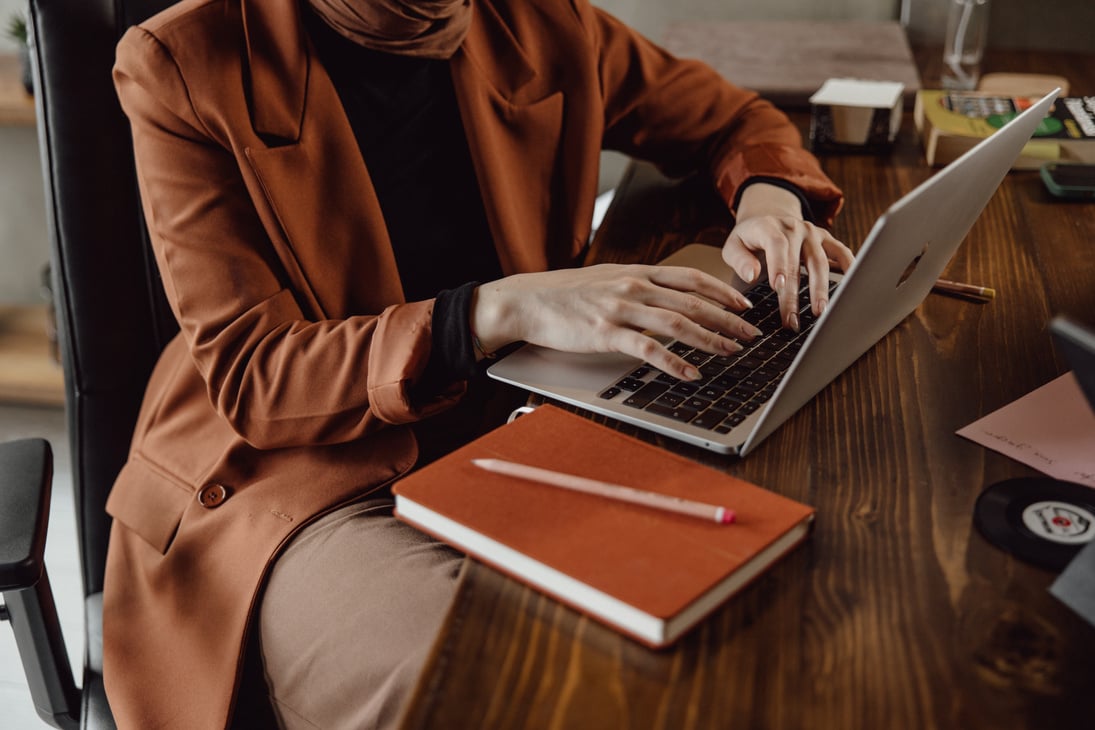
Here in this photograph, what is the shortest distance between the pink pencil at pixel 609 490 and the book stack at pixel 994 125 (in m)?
0.85

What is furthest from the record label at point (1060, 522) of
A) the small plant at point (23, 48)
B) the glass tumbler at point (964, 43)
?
the small plant at point (23, 48)

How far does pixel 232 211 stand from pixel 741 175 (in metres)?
0.56

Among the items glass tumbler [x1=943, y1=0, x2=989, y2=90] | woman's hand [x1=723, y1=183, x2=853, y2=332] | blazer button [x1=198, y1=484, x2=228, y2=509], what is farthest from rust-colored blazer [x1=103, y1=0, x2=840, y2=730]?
glass tumbler [x1=943, y1=0, x2=989, y2=90]

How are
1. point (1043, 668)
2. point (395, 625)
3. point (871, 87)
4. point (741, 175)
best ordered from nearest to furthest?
point (1043, 668), point (395, 625), point (741, 175), point (871, 87)

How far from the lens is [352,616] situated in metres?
0.83

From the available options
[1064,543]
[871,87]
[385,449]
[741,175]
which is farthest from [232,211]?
[871,87]

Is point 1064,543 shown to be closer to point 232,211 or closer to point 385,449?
point 385,449

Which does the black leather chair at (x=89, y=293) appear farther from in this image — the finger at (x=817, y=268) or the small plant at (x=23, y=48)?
the small plant at (x=23, y=48)

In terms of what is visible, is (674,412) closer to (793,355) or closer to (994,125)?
(793,355)

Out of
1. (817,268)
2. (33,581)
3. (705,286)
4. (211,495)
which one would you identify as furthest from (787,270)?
(33,581)

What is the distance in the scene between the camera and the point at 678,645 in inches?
22.2

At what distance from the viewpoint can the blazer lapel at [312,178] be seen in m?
0.98

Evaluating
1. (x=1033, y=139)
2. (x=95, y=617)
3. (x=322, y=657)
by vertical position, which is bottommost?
(x=95, y=617)

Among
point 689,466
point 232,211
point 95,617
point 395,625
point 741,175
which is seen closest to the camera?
point 689,466
